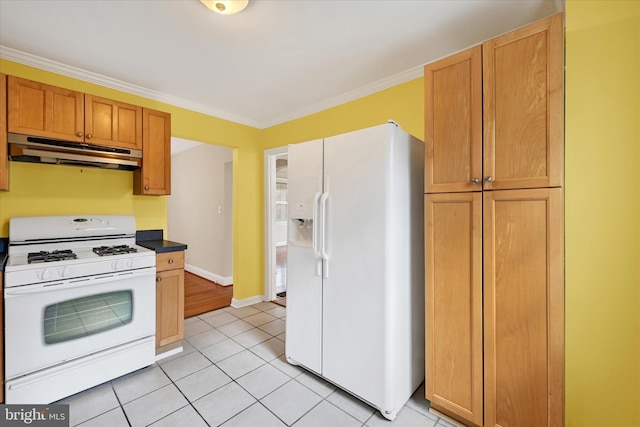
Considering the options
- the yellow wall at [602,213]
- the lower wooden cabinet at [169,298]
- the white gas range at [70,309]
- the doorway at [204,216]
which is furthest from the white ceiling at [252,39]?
the doorway at [204,216]

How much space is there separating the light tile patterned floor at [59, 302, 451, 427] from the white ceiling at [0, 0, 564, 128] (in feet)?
8.41

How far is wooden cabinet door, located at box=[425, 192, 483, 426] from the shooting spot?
4.89ft

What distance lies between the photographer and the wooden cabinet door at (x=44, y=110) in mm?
1907

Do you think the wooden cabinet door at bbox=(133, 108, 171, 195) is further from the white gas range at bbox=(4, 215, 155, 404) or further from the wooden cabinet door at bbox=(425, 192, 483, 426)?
the wooden cabinet door at bbox=(425, 192, 483, 426)

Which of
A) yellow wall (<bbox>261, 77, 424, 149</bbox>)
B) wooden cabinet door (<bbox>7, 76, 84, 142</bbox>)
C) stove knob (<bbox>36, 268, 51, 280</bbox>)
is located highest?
yellow wall (<bbox>261, 77, 424, 149</bbox>)

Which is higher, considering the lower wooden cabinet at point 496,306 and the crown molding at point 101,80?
the crown molding at point 101,80

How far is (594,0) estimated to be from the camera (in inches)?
46.6

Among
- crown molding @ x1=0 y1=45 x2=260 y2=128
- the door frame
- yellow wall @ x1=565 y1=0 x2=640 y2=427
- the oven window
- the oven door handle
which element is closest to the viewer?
yellow wall @ x1=565 y1=0 x2=640 y2=427

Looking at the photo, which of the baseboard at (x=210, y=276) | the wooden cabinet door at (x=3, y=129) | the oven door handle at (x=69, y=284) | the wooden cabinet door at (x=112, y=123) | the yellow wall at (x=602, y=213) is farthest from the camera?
the baseboard at (x=210, y=276)

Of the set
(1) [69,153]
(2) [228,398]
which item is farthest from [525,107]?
(1) [69,153]

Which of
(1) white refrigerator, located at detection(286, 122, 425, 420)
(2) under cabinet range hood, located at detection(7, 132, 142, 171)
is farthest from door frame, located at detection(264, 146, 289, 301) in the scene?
(1) white refrigerator, located at detection(286, 122, 425, 420)

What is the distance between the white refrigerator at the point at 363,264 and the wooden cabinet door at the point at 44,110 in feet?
6.07

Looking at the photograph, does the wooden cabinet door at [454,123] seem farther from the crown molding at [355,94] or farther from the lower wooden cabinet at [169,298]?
the lower wooden cabinet at [169,298]

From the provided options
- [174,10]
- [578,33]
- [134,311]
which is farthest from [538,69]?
[134,311]
